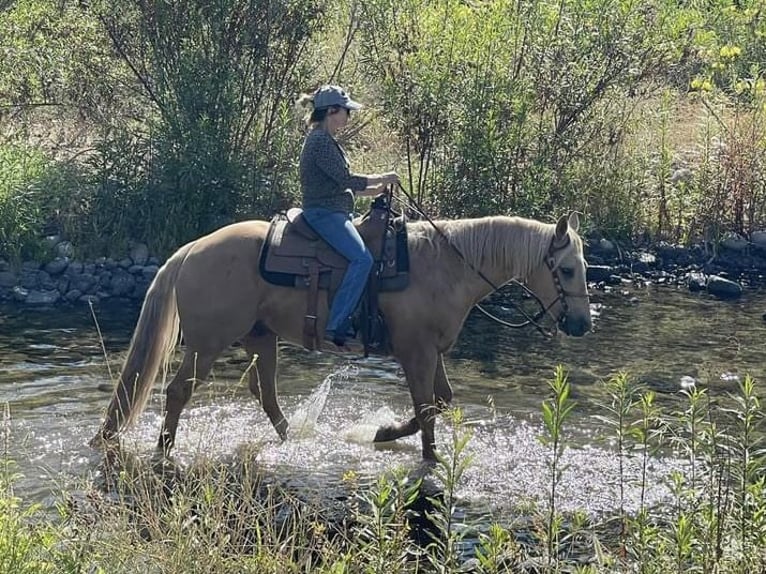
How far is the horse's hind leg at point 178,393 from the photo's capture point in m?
9.13

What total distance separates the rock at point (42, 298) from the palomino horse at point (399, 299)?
20.9 feet

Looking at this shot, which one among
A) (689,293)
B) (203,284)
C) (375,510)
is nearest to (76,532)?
(375,510)

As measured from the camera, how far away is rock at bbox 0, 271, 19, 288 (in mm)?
15555

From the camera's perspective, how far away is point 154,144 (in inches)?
656

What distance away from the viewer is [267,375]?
9617 millimetres

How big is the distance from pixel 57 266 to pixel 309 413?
22.6ft

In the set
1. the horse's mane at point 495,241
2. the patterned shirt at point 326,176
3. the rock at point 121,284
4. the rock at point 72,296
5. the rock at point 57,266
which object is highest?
the patterned shirt at point 326,176

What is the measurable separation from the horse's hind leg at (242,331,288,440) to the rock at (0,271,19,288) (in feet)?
22.8

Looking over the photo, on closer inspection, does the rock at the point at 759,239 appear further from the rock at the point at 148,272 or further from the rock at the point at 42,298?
the rock at the point at 42,298

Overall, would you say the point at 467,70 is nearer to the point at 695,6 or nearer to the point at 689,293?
the point at 689,293

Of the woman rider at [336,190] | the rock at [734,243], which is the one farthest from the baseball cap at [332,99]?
the rock at [734,243]

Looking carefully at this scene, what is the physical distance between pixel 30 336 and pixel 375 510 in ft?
30.2

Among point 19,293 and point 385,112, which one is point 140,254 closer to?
point 19,293

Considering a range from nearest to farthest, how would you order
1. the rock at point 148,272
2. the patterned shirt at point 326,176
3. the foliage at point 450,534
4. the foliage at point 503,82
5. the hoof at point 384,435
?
the foliage at point 450,534
the patterned shirt at point 326,176
the hoof at point 384,435
the rock at point 148,272
the foliage at point 503,82
